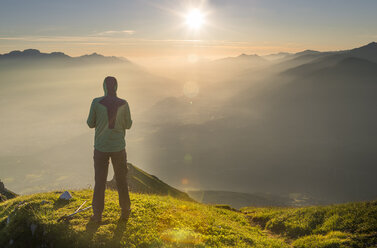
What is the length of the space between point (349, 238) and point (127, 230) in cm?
962

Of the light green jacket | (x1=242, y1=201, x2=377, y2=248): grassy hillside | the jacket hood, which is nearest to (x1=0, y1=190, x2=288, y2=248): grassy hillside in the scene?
(x1=242, y1=201, x2=377, y2=248): grassy hillside

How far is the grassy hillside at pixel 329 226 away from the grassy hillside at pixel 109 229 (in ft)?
8.41

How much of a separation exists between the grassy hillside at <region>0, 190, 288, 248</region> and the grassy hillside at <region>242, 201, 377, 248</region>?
2.56 metres

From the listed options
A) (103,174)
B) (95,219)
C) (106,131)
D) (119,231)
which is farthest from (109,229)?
(106,131)

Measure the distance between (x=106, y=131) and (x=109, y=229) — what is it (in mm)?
3586

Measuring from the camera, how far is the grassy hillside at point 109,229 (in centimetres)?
757

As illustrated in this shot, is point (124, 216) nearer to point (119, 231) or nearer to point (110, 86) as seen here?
point (119, 231)

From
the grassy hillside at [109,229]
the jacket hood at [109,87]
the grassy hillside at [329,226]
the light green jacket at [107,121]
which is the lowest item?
the grassy hillside at [329,226]

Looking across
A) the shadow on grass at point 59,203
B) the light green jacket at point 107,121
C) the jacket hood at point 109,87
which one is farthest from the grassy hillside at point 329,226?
the shadow on grass at point 59,203

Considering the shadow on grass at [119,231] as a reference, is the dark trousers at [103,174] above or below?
above

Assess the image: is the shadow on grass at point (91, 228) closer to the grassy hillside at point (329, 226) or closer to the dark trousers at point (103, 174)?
the dark trousers at point (103, 174)

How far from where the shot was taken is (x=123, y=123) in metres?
8.51

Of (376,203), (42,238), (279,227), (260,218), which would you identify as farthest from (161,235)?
(376,203)

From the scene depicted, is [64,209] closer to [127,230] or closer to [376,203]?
[127,230]
